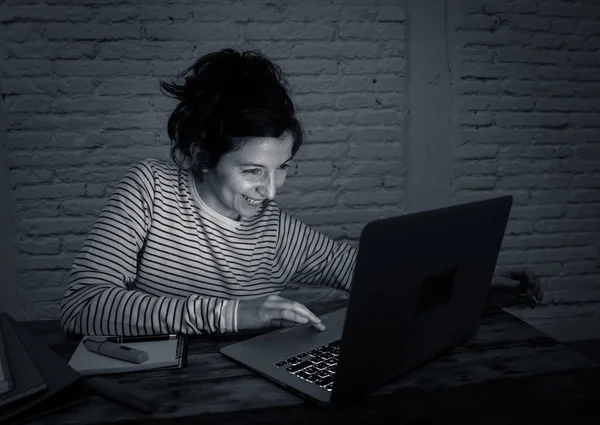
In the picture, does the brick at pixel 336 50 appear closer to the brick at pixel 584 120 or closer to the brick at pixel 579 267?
the brick at pixel 584 120

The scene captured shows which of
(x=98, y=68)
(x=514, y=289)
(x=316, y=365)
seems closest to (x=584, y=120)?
(x=514, y=289)

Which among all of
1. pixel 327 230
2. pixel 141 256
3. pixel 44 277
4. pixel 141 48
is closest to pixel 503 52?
pixel 327 230

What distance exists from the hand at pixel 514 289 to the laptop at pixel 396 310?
219mm

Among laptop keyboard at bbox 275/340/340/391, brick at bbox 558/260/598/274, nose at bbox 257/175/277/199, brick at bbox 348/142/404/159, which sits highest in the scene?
brick at bbox 348/142/404/159

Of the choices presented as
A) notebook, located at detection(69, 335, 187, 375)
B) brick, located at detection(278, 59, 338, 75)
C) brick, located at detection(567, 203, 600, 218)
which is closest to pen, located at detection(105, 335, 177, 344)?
notebook, located at detection(69, 335, 187, 375)

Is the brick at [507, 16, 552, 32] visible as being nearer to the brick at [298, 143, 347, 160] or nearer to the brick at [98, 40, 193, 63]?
the brick at [298, 143, 347, 160]

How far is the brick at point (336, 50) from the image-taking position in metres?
2.27

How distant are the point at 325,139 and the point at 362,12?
0.53 metres

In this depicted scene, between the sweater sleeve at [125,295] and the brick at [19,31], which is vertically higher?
the brick at [19,31]

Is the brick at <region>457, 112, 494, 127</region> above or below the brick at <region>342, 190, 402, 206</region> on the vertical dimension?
above

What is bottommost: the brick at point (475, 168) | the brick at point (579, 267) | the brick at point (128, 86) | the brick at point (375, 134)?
the brick at point (579, 267)

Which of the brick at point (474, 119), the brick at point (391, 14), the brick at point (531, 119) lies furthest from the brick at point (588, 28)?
the brick at point (391, 14)

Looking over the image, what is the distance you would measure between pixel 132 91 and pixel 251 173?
997mm

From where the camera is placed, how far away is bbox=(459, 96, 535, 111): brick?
2482mm
